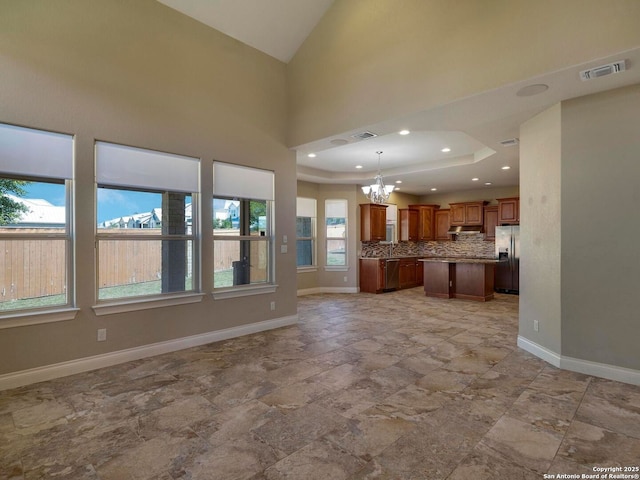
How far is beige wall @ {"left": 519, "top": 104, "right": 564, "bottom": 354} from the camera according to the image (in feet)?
11.7

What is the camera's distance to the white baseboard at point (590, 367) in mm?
3146

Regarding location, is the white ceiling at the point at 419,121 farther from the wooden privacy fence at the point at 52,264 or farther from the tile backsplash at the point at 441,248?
the wooden privacy fence at the point at 52,264

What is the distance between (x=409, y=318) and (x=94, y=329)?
4.49 m

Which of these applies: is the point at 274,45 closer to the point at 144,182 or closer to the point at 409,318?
the point at 144,182

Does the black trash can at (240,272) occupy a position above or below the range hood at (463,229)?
below

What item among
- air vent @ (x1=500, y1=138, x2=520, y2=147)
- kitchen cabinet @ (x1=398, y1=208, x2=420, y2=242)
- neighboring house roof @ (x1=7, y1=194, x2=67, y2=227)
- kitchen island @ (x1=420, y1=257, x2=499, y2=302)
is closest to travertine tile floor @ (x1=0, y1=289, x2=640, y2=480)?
neighboring house roof @ (x1=7, y1=194, x2=67, y2=227)

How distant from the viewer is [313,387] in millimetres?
3035

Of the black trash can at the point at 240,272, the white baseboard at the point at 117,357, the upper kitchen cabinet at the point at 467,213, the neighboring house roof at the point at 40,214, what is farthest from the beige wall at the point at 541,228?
the upper kitchen cabinet at the point at 467,213

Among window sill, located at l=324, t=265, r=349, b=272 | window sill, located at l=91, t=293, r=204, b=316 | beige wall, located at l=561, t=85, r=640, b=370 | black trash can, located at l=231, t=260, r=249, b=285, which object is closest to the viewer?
beige wall, located at l=561, t=85, r=640, b=370

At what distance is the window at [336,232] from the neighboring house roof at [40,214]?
240 inches

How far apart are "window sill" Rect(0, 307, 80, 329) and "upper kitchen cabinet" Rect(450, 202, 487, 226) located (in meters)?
9.11

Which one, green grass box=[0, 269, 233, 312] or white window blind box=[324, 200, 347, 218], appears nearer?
green grass box=[0, 269, 233, 312]

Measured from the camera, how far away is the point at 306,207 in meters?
8.49

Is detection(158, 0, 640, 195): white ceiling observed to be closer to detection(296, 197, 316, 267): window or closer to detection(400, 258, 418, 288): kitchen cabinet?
detection(296, 197, 316, 267): window
